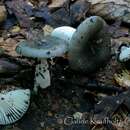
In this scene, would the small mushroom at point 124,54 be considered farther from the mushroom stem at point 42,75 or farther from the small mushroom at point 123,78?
the mushroom stem at point 42,75

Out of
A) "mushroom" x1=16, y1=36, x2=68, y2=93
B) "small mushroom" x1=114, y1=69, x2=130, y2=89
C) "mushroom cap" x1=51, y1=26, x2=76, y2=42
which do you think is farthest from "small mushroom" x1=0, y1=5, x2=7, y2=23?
"small mushroom" x1=114, y1=69, x2=130, y2=89

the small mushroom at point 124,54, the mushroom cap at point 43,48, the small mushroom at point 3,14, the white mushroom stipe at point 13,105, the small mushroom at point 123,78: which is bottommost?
the small mushroom at point 123,78

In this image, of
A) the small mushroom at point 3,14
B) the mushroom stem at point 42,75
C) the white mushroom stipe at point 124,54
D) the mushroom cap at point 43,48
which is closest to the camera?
the mushroom cap at point 43,48

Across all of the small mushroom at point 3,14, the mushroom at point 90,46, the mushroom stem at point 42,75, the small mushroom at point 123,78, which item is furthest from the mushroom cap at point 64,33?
the small mushroom at point 3,14

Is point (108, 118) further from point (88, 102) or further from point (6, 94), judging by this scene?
point (6, 94)

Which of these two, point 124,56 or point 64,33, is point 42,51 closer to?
point 64,33

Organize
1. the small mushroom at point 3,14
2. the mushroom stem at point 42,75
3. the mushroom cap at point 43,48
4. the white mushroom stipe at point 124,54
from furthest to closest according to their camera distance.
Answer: the small mushroom at point 3,14 < the white mushroom stipe at point 124,54 < the mushroom stem at point 42,75 < the mushroom cap at point 43,48

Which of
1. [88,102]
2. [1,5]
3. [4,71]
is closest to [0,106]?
[4,71]

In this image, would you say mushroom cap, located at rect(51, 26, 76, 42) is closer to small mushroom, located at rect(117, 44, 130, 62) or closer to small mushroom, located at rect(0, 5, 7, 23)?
small mushroom, located at rect(117, 44, 130, 62)
